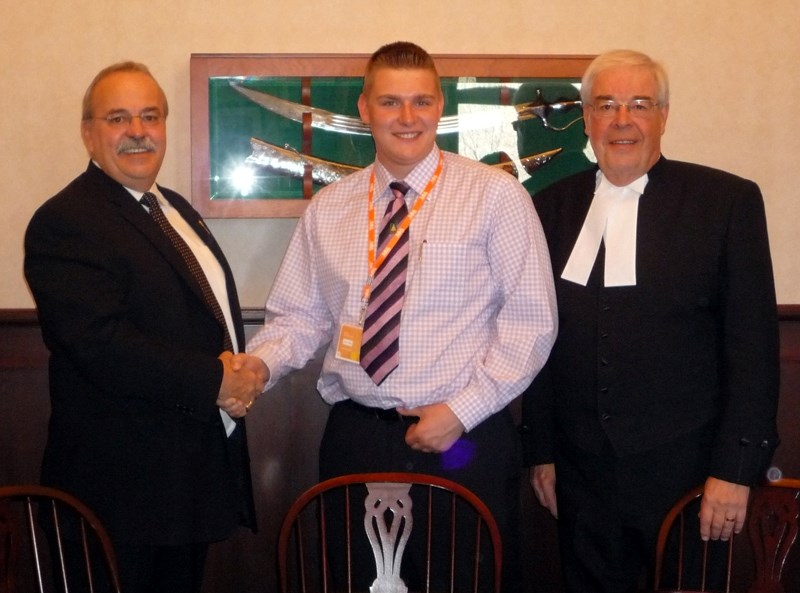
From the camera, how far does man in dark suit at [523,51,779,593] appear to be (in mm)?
2217

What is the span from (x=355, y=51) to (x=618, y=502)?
176 cm

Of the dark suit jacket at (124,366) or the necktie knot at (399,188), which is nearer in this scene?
the dark suit jacket at (124,366)

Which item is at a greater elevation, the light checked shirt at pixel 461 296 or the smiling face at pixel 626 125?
the smiling face at pixel 626 125

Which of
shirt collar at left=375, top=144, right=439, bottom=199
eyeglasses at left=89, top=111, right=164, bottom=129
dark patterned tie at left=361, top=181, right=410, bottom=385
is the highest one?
eyeglasses at left=89, top=111, right=164, bottom=129

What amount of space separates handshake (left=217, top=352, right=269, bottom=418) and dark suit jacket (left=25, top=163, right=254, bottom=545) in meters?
0.04

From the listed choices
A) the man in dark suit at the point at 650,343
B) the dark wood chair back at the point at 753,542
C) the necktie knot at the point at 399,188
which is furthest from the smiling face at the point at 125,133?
the dark wood chair back at the point at 753,542

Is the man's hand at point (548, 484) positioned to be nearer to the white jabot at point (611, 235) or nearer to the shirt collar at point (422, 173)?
the white jabot at point (611, 235)

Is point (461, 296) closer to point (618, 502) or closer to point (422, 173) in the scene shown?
point (422, 173)

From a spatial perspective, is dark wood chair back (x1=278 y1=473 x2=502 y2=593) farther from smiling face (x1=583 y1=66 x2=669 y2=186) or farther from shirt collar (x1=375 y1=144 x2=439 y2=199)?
smiling face (x1=583 y1=66 x2=669 y2=186)

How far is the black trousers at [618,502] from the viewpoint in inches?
90.7

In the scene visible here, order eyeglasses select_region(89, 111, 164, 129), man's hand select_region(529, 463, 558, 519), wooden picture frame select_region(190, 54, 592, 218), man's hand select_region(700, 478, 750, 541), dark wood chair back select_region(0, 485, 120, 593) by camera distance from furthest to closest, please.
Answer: wooden picture frame select_region(190, 54, 592, 218), man's hand select_region(529, 463, 558, 519), eyeglasses select_region(89, 111, 164, 129), man's hand select_region(700, 478, 750, 541), dark wood chair back select_region(0, 485, 120, 593)

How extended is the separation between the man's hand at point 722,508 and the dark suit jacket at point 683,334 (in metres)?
0.03

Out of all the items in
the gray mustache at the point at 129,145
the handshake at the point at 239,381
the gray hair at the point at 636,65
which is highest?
the gray hair at the point at 636,65

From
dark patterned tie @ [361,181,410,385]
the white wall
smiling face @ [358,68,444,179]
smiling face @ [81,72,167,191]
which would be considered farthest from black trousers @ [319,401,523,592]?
the white wall
